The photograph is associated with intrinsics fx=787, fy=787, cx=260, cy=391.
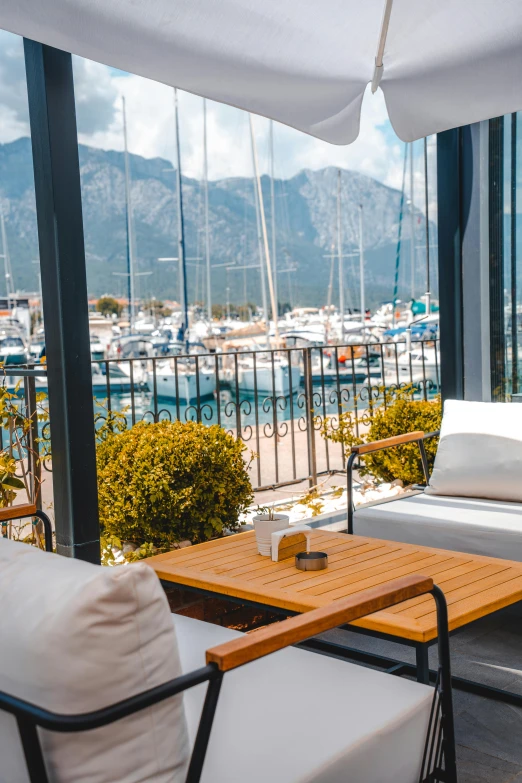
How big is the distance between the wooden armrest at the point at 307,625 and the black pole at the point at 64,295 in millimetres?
1475

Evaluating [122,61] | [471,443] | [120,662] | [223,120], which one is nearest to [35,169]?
[122,61]

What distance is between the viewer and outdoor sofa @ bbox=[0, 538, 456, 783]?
1.21m

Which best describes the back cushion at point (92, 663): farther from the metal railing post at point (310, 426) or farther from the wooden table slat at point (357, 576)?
the metal railing post at point (310, 426)

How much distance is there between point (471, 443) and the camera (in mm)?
3889

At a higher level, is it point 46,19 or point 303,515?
point 46,19

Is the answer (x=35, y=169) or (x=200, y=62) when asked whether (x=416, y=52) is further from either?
(x=35, y=169)

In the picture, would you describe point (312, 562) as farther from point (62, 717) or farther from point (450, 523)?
point (62, 717)

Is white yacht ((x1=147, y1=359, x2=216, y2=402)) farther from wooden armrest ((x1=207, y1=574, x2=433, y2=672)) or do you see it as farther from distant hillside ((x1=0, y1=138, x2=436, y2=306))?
distant hillside ((x1=0, y1=138, x2=436, y2=306))

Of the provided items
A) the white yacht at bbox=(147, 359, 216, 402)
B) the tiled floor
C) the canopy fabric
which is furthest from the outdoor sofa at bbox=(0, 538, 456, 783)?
the white yacht at bbox=(147, 359, 216, 402)

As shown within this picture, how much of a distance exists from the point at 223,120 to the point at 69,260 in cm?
4054

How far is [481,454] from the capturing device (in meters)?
3.84

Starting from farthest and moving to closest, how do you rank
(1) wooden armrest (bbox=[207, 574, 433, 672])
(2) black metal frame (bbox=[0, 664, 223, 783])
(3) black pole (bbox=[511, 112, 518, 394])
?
1. (3) black pole (bbox=[511, 112, 518, 394])
2. (1) wooden armrest (bbox=[207, 574, 433, 672])
3. (2) black metal frame (bbox=[0, 664, 223, 783])

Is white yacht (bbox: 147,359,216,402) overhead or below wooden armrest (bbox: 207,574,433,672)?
below

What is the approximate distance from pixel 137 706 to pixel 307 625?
1.39 ft
